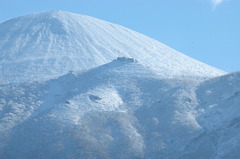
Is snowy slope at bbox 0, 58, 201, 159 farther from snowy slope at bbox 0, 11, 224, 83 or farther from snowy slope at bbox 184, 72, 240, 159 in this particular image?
snowy slope at bbox 0, 11, 224, 83

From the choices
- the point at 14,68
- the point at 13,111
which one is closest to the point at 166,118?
the point at 13,111

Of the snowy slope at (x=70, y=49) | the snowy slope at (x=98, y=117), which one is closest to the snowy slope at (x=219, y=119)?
the snowy slope at (x=98, y=117)

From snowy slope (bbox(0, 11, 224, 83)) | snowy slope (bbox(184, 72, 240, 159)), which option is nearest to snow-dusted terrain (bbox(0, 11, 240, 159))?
snowy slope (bbox(184, 72, 240, 159))

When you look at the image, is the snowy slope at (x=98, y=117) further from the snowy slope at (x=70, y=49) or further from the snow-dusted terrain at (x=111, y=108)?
the snowy slope at (x=70, y=49)

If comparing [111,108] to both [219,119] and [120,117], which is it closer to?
[120,117]

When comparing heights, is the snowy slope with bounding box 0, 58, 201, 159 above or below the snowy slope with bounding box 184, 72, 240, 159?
below

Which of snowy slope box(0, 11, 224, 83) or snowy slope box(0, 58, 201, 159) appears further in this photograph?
snowy slope box(0, 11, 224, 83)

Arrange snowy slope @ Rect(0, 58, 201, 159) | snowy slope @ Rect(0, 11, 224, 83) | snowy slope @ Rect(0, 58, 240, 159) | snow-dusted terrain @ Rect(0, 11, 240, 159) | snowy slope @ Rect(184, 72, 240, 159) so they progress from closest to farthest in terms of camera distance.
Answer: snowy slope @ Rect(184, 72, 240, 159)
snowy slope @ Rect(0, 58, 240, 159)
snow-dusted terrain @ Rect(0, 11, 240, 159)
snowy slope @ Rect(0, 58, 201, 159)
snowy slope @ Rect(0, 11, 224, 83)

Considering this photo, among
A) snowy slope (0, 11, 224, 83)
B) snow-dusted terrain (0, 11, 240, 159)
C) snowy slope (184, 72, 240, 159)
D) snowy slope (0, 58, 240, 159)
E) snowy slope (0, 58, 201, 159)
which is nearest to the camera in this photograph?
snowy slope (184, 72, 240, 159)
